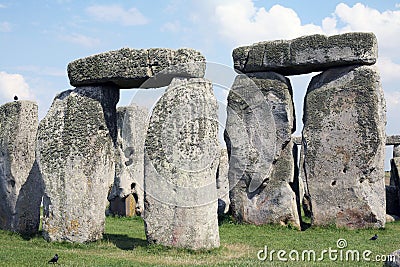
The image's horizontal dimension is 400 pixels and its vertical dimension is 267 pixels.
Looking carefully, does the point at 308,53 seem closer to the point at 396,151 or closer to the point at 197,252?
the point at 197,252

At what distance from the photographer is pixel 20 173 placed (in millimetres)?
12883

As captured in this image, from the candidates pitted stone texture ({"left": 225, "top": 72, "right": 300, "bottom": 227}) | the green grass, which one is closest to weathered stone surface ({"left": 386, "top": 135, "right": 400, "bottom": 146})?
the green grass

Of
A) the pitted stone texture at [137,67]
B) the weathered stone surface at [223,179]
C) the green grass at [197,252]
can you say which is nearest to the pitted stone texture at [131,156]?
the weathered stone surface at [223,179]

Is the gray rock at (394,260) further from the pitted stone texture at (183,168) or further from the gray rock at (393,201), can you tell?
the gray rock at (393,201)

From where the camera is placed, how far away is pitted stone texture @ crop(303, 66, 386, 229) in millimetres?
14273

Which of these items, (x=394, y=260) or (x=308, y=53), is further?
(x=308, y=53)

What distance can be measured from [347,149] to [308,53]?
259cm

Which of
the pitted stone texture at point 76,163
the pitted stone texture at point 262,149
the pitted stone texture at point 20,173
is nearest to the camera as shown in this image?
the pitted stone texture at point 76,163

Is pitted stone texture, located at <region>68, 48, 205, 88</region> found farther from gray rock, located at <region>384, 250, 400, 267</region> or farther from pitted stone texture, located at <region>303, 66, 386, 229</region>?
pitted stone texture, located at <region>303, 66, 386, 229</region>

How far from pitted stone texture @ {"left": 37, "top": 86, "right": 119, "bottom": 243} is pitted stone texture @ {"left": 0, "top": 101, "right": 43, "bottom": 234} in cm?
129

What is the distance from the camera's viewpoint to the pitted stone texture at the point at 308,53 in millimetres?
14203

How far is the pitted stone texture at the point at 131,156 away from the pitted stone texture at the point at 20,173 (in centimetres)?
513

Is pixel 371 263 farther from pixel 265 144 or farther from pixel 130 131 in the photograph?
pixel 130 131

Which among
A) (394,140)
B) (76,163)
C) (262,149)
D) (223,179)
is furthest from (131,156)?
(394,140)
